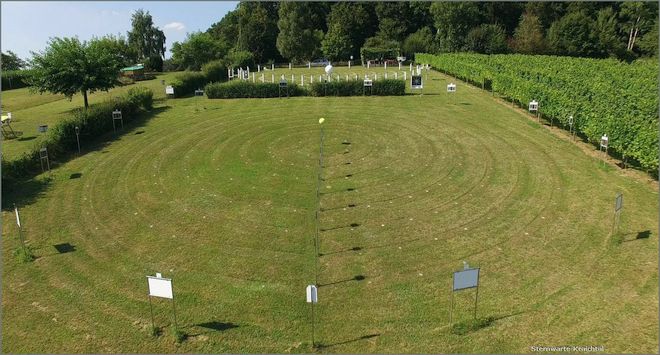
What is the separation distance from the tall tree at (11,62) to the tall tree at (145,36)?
19.6 meters

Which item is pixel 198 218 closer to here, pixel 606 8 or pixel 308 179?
pixel 308 179

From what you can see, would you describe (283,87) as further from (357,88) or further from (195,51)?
(195,51)

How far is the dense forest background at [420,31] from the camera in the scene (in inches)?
2670

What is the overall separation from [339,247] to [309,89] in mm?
27242

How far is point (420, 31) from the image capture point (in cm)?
7781

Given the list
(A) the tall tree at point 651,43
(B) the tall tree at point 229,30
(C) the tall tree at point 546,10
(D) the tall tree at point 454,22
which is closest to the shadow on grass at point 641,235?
(D) the tall tree at point 454,22

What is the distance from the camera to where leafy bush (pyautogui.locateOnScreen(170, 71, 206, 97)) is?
135 ft

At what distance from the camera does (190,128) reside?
29.0 metres

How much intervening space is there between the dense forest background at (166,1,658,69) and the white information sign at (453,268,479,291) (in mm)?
59582

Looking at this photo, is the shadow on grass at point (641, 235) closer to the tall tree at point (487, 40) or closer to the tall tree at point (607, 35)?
the tall tree at point (487, 40)

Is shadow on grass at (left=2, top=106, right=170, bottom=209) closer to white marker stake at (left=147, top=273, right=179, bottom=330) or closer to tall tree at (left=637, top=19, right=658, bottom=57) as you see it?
white marker stake at (left=147, top=273, right=179, bottom=330)

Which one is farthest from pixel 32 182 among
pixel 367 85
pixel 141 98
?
pixel 367 85

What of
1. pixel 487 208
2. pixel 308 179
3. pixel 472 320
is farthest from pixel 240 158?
pixel 472 320

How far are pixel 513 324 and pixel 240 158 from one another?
52.2ft
